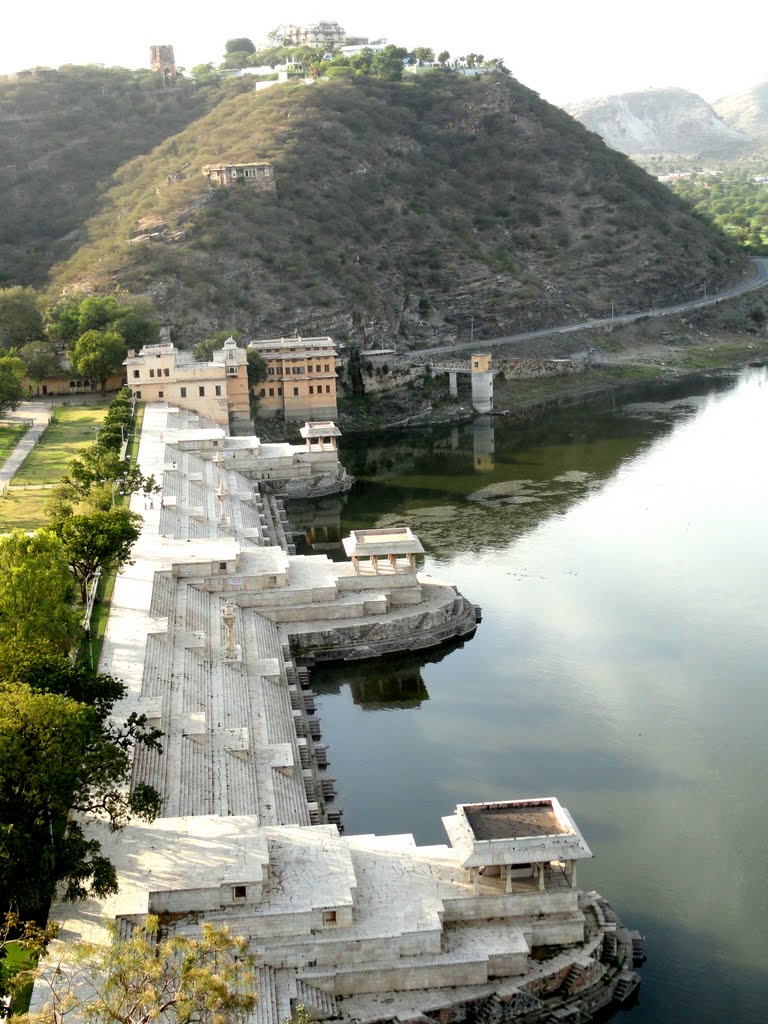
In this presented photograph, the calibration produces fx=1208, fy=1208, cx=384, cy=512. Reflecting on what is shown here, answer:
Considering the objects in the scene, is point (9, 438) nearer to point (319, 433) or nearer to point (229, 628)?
point (319, 433)

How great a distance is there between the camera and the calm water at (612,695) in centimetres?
2555

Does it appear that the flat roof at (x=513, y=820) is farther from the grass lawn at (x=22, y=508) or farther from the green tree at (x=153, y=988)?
the grass lawn at (x=22, y=508)

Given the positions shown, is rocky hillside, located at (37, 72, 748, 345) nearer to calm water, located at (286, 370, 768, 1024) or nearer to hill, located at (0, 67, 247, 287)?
hill, located at (0, 67, 247, 287)

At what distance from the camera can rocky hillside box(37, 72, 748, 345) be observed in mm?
86000

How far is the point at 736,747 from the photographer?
32062 mm

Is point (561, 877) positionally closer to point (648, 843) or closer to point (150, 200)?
point (648, 843)

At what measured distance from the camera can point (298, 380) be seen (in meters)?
73.8

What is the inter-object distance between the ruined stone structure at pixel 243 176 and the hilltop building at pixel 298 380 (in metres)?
24.3

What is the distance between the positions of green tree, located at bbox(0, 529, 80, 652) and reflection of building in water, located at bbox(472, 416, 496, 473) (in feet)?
129

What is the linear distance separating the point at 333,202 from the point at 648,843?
78134 millimetres

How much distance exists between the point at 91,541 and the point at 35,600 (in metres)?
6.71

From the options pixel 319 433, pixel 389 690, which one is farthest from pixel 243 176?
pixel 389 690

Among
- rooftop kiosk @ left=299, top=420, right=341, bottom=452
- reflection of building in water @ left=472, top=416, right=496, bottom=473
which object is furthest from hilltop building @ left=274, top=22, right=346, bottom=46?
rooftop kiosk @ left=299, top=420, right=341, bottom=452

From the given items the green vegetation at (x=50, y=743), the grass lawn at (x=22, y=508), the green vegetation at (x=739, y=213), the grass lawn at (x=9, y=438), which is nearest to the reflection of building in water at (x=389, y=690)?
the green vegetation at (x=50, y=743)
